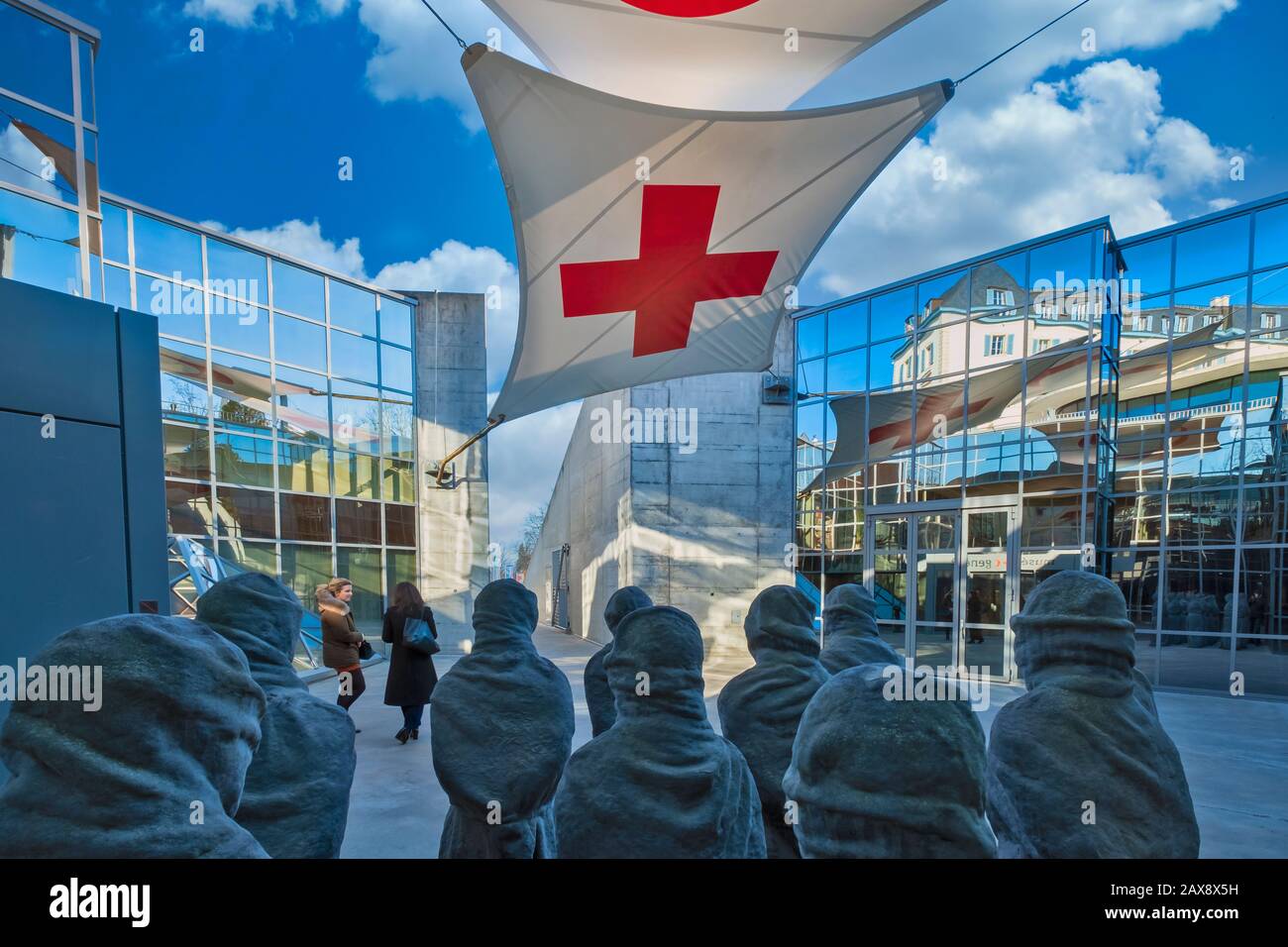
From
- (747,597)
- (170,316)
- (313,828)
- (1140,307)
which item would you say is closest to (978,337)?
(1140,307)

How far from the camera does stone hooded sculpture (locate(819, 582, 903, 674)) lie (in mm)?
4199

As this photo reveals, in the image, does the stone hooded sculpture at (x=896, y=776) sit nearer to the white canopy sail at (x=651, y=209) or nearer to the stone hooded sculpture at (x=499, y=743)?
the stone hooded sculpture at (x=499, y=743)

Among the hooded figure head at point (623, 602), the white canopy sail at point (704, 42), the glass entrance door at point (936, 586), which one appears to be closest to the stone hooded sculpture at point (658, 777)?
the hooded figure head at point (623, 602)

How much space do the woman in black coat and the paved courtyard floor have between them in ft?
1.73

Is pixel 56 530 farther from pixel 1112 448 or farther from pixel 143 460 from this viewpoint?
pixel 1112 448

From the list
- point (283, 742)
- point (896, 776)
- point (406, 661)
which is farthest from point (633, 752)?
point (406, 661)

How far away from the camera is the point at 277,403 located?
42.1 ft

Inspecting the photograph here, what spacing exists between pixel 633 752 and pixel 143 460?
13.6ft

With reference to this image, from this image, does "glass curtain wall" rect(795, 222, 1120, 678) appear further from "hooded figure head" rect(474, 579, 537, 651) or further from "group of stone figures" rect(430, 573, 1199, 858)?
"hooded figure head" rect(474, 579, 537, 651)

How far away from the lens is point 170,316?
11594mm

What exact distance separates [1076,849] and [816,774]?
112 centimetres

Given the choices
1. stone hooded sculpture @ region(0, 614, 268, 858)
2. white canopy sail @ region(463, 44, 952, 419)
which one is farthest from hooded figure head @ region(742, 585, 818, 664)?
white canopy sail @ region(463, 44, 952, 419)

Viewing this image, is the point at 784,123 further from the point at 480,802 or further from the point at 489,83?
the point at 480,802
